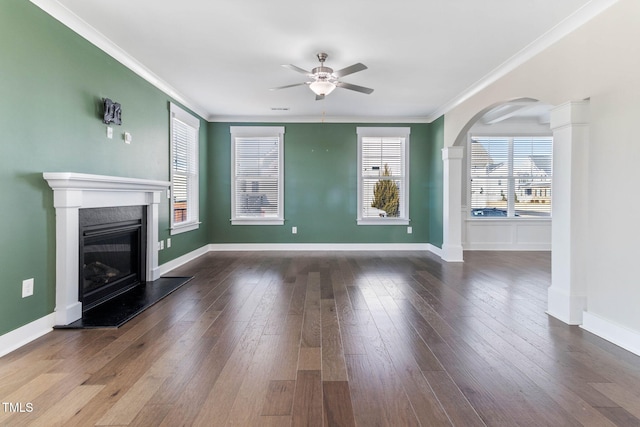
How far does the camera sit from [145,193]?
391 cm

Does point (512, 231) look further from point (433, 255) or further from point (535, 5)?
point (535, 5)

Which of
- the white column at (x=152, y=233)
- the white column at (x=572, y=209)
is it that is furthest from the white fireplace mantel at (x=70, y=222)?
the white column at (x=572, y=209)

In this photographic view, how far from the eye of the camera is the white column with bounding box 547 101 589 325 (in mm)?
2732

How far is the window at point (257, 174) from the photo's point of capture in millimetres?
6508

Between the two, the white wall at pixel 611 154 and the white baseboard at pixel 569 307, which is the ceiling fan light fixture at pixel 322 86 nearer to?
the white wall at pixel 611 154

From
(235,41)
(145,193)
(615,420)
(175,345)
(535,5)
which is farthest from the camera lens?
(145,193)

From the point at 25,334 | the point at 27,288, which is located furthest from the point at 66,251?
the point at 25,334

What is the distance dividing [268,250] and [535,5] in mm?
5323

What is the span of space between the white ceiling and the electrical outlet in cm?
208

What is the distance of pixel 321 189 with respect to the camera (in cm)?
658

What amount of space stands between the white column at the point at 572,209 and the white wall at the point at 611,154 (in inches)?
2.4

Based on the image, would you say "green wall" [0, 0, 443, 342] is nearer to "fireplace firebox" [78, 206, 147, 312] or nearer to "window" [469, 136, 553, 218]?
"fireplace firebox" [78, 206, 147, 312]

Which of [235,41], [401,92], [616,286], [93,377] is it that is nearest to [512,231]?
[401,92]

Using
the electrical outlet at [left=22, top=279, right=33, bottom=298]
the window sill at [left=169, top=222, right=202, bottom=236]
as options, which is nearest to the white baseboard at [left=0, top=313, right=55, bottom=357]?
the electrical outlet at [left=22, top=279, right=33, bottom=298]
